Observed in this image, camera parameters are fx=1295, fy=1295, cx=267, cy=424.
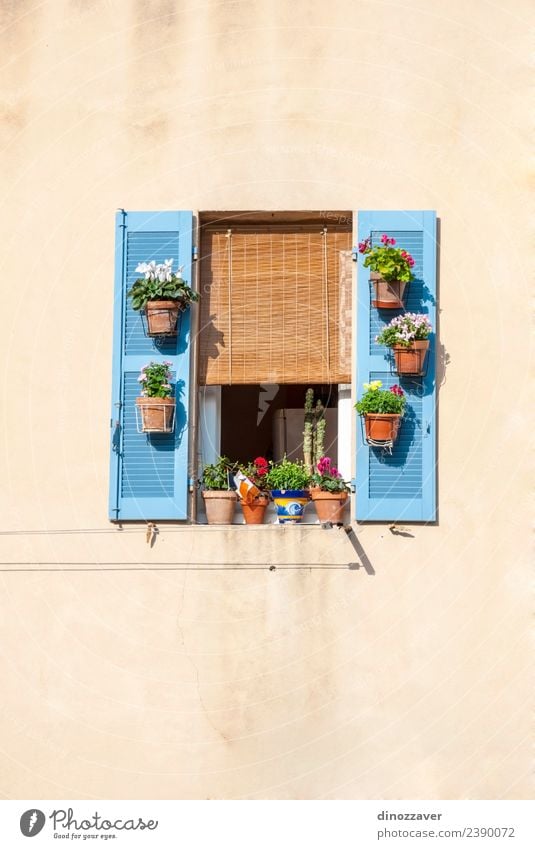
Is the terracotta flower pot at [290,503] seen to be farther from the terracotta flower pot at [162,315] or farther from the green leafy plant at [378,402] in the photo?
the terracotta flower pot at [162,315]

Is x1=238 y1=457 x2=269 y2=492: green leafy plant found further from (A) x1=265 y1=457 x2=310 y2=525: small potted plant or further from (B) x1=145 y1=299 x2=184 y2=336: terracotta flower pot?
(B) x1=145 y1=299 x2=184 y2=336: terracotta flower pot

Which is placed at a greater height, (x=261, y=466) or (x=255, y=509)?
(x=261, y=466)

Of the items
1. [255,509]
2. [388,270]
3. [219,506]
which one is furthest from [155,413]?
[388,270]

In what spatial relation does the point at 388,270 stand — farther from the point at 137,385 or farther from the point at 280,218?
the point at 137,385

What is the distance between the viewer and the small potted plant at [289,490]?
762 cm

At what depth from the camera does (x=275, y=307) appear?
26.0ft

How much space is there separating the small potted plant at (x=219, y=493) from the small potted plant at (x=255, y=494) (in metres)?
0.07

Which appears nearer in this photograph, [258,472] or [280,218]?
[258,472]

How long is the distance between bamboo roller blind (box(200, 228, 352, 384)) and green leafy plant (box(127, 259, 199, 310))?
10.9 inches

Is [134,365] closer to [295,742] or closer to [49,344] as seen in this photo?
[49,344]

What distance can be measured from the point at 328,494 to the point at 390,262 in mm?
1406

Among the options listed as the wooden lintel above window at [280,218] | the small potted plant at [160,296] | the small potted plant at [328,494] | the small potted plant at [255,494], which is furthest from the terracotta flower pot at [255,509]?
the wooden lintel above window at [280,218]

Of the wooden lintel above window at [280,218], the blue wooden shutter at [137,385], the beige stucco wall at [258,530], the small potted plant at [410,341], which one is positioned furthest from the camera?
the wooden lintel above window at [280,218]

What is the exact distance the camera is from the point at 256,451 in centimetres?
810
